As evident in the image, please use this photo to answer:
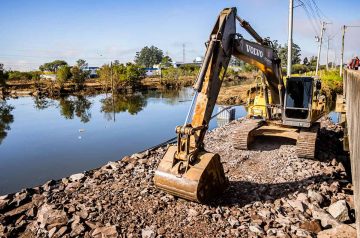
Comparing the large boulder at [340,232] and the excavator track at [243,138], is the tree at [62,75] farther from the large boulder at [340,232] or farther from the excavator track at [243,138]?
the large boulder at [340,232]

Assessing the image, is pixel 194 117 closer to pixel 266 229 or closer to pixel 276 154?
pixel 266 229

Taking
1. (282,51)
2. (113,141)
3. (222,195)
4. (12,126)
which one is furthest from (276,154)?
(282,51)

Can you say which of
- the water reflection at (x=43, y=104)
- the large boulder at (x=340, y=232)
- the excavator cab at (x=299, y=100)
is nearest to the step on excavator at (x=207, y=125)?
the excavator cab at (x=299, y=100)

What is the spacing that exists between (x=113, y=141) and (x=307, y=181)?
37.1 feet

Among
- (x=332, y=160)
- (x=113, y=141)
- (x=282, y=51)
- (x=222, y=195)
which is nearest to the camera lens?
(x=222, y=195)

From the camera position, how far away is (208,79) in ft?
20.6

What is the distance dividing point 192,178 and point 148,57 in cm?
13879

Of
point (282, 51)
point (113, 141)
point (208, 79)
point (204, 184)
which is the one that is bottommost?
point (113, 141)

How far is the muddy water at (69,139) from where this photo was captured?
483 inches

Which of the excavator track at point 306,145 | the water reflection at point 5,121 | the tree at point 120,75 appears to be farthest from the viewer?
the tree at point 120,75

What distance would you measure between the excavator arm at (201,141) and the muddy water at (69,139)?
271 inches

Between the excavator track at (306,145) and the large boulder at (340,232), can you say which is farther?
the excavator track at (306,145)

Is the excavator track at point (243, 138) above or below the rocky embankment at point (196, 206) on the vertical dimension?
above

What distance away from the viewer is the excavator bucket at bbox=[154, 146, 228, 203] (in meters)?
5.86
